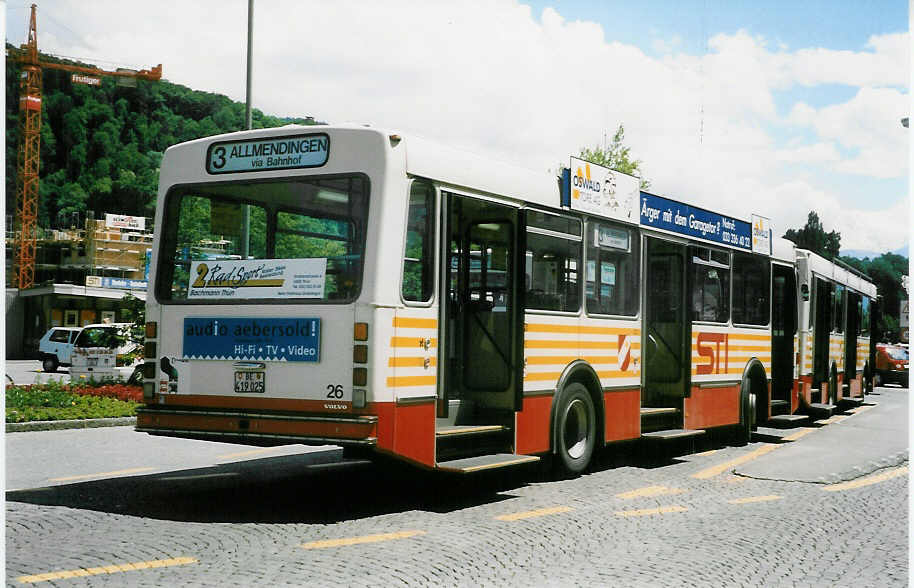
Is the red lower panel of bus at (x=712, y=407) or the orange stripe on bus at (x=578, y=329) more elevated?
the orange stripe on bus at (x=578, y=329)

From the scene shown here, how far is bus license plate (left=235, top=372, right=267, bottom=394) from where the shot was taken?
28.1 ft

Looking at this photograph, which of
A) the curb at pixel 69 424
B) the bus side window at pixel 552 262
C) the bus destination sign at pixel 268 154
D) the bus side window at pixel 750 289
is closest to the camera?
the bus destination sign at pixel 268 154

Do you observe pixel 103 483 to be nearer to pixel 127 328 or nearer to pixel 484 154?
pixel 484 154

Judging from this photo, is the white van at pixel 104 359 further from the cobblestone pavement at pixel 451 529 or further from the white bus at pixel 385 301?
the white bus at pixel 385 301

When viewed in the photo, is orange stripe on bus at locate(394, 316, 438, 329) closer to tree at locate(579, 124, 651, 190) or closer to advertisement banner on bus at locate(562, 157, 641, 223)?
advertisement banner on bus at locate(562, 157, 641, 223)

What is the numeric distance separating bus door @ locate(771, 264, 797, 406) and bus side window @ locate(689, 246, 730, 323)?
2.83 meters

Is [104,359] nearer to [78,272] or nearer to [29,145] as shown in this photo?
[29,145]

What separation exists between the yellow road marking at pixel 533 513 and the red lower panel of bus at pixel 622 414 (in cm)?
265

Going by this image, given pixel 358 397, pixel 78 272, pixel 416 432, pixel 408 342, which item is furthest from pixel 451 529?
pixel 78 272

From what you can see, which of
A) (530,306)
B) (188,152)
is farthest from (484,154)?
(188,152)

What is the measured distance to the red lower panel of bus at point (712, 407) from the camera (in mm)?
13414

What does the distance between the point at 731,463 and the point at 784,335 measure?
17.8 ft

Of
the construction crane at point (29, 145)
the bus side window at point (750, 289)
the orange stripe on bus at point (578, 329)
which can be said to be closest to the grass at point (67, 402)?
the orange stripe on bus at point (578, 329)

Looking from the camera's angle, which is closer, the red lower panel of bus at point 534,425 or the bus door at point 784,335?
the red lower panel of bus at point 534,425
